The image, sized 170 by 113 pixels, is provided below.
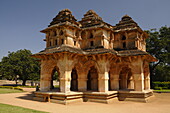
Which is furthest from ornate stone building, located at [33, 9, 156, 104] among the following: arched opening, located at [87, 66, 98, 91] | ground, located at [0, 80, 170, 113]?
ground, located at [0, 80, 170, 113]

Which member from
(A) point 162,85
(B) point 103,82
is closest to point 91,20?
(B) point 103,82

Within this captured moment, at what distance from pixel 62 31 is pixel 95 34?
3.69m

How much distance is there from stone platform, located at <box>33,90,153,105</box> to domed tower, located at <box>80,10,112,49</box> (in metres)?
5.20

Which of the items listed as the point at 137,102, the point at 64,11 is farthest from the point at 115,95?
the point at 64,11

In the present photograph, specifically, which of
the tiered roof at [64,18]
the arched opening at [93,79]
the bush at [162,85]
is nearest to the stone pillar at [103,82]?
the arched opening at [93,79]

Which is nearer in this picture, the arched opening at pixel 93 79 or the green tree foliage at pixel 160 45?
the arched opening at pixel 93 79

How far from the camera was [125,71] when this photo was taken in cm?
1975

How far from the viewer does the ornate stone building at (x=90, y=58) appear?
575 inches

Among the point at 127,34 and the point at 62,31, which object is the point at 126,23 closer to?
the point at 127,34

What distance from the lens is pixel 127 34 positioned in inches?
719

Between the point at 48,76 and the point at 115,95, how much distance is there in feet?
24.1

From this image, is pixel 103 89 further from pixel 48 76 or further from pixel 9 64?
pixel 9 64

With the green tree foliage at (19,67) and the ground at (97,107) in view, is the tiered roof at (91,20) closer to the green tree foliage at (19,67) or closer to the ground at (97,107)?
the ground at (97,107)

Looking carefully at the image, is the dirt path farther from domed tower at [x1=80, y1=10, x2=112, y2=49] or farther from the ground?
domed tower at [x1=80, y1=10, x2=112, y2=49]
